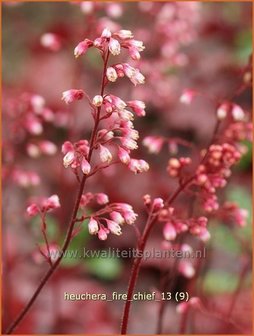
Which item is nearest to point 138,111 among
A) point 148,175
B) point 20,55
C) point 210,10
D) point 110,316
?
point 110,316

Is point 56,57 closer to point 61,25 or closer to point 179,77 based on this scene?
point 61,25

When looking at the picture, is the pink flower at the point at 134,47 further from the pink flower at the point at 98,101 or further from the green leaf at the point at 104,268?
the green leaf at the point at 104,268

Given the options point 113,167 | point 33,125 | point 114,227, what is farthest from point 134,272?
point 113,167

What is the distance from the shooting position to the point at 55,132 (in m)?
5.07

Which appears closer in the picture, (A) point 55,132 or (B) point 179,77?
(A) point 55,132

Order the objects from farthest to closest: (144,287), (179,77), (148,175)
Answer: (179,77) → (148,175) → (144,287)

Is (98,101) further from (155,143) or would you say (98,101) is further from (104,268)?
(104,268)

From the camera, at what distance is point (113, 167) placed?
13.1 feet

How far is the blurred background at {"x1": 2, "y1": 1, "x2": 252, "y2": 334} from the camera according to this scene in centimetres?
338

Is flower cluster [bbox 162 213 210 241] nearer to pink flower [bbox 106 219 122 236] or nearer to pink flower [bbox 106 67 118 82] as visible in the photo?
pink flower [bbox 106 219 122 236]

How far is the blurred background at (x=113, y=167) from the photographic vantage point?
3.38 m

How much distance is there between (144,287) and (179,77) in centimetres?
209

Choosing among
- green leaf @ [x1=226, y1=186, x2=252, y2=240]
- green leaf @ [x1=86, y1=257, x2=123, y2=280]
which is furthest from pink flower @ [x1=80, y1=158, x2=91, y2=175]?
green leaf @ [x1=226, y1=186, x2=252, y2=240]

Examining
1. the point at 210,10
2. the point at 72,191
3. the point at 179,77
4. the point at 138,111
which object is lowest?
the point at 138,111
